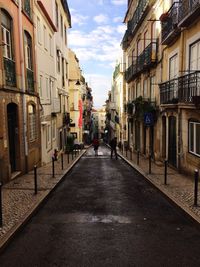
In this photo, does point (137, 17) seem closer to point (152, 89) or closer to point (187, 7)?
point (152, 89)

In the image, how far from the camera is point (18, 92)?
468 inches

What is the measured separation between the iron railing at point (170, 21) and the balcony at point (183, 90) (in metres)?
2.48

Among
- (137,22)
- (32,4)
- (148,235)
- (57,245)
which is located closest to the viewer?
(57,245)

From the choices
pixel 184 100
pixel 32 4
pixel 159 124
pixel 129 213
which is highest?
pixel 32 4

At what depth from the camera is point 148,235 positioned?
6078 millimetres

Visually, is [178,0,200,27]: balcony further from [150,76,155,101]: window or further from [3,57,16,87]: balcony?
[3,57,16,87]: balcony

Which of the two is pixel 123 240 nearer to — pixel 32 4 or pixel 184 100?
pixel 184 100

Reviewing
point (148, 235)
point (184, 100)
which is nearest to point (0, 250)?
point (148, 235)

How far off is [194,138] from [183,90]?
2.07m

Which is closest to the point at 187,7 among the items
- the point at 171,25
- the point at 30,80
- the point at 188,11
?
the point at 188,11

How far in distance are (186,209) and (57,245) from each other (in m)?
3.59

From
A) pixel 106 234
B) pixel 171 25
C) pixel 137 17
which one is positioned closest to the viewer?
pixel 106 234

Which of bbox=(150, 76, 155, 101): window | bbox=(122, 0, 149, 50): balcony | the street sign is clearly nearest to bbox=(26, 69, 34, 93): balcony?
the street sign

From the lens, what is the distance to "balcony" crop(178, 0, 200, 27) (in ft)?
33.0
